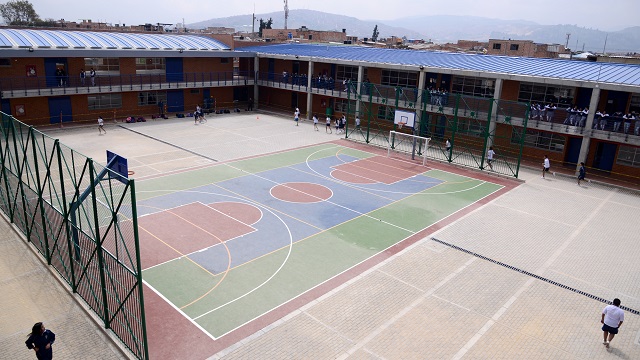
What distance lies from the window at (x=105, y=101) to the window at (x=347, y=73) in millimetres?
21046

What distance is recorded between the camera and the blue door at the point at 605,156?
30688 millimetres

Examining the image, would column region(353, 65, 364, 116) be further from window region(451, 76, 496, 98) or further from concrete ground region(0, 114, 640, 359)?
concrete ground region(0, 114, 640, 359)

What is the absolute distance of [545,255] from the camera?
18.1m

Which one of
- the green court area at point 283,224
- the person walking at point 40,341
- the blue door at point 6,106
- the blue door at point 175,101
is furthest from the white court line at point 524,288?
the blue door at point 175,101

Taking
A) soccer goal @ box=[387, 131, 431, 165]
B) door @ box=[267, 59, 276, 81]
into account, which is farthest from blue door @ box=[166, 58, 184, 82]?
soccer goal @ box=[387, 131, 431, 165]

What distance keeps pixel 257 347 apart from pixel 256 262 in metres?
4.76

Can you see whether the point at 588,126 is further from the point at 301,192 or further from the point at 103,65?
the point at 103,65

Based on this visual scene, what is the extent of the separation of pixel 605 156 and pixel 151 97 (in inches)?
1521

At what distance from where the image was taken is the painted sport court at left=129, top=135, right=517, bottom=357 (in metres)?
13.6

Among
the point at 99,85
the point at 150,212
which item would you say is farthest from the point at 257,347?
the point at 99,85

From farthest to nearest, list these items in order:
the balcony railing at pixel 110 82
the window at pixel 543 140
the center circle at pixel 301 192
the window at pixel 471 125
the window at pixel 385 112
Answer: the window at pixel 385 112
the window at pixel 471 125
the balcony railing at pixel 110 82
the window at pixel 543 140
the center circle at pixel 301 192

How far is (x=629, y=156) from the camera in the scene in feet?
99.4

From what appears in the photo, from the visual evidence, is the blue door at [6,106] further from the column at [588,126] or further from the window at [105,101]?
the column at [588,126]

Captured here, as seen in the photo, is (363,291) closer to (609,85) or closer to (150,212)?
(150,212)
